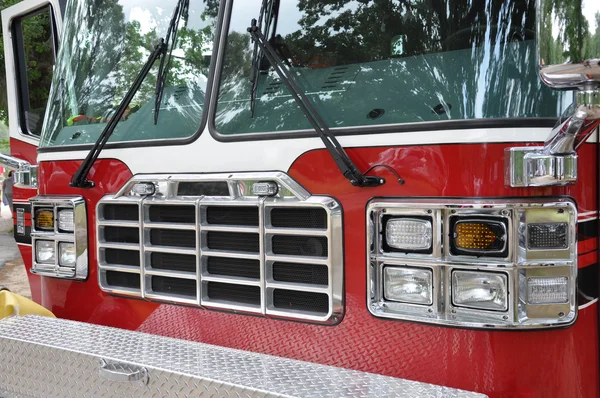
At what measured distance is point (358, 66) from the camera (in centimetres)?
247

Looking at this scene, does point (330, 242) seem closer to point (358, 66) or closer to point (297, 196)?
point (297, 196)

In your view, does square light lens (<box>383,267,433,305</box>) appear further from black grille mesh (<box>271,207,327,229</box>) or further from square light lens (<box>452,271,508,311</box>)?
black grille mesh (<box>271,207,327,229</box>)

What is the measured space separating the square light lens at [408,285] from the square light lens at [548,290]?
32cm

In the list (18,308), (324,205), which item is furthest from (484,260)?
(18,308)

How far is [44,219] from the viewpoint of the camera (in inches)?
A: 130

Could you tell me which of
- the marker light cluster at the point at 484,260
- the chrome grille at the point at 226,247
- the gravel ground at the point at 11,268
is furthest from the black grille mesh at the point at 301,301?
the gravel ground at the point at 11,268

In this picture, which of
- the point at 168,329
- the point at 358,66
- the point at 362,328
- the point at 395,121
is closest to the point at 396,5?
the point at 358,66

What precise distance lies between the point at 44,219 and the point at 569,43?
264 cm

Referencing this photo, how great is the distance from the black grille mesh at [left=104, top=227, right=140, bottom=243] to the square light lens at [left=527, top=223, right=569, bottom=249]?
170 cm

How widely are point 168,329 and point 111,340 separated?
12.2 inches

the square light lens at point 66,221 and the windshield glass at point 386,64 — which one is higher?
the windshield glass at point 386,64

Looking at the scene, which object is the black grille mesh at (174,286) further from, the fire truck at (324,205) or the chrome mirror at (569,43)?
the chrome mirror at (569,43)

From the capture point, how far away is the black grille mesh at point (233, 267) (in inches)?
103

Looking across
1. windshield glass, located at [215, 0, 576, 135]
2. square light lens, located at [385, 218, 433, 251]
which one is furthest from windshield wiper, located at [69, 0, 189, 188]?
square light lens, located at [385, 218, 433, 251]
